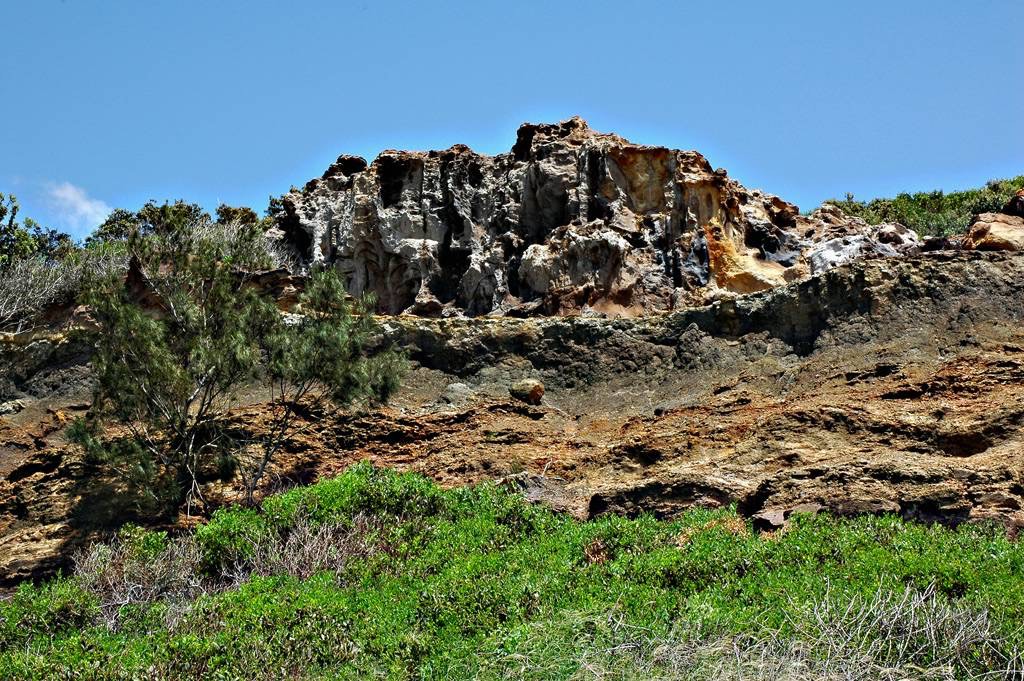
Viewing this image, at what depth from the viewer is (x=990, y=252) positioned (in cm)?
2047

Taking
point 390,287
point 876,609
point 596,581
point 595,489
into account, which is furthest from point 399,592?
point 390,287

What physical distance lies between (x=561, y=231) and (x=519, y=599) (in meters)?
14.4

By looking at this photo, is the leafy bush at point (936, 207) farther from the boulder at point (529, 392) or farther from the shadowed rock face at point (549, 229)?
the boulder at point (529, 392)

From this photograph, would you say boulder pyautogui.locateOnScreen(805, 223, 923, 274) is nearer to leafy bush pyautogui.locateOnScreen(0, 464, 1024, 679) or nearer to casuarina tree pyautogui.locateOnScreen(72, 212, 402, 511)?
casuarina tree pyautogui.locateOnScreen(72, 212, 402, 511)

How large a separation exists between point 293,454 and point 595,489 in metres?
6.16

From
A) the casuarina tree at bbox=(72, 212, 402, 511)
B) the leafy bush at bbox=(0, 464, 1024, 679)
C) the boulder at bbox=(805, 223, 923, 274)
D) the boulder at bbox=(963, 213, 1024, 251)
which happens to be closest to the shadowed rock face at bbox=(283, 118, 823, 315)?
the boulder at bbox=(805, 223, 923, 274)

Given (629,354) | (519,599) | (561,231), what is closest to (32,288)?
(561,231)

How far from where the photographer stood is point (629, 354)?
74.9ft

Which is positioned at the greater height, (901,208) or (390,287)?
(901,208)

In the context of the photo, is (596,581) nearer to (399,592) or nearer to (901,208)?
(399,592)

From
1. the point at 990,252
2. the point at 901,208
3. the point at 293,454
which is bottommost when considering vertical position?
the point at 293,454

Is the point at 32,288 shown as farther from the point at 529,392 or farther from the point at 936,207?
the point at 936,207

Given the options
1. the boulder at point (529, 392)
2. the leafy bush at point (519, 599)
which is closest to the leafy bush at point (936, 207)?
the boulder at point (529, 392)

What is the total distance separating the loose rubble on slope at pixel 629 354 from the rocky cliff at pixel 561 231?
0.06m
